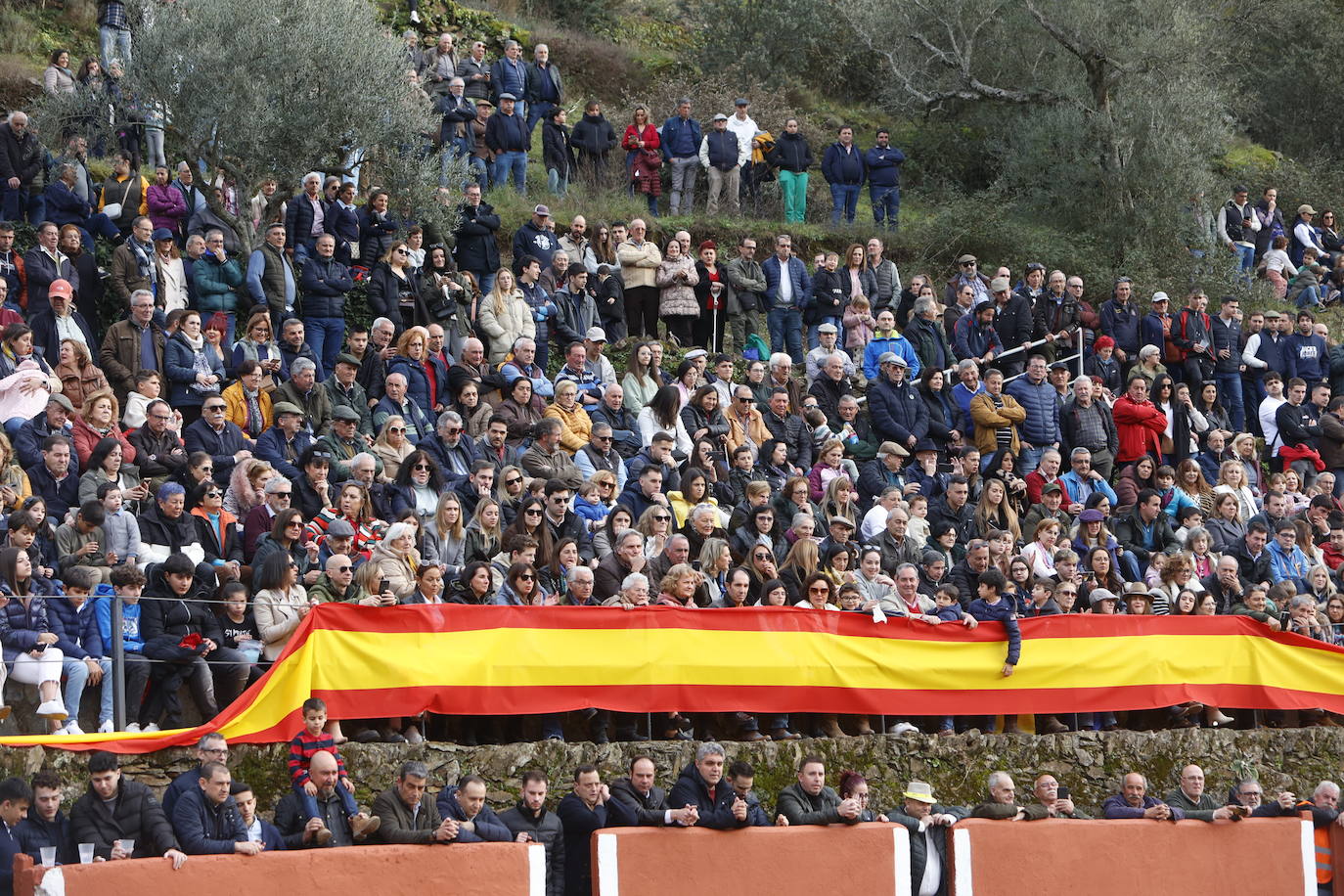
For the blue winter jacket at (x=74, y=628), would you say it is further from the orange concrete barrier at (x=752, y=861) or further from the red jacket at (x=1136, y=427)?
the red jacket at (x=1136, y=427)

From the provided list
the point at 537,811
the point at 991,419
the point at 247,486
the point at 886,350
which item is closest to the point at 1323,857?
the point at 537,811

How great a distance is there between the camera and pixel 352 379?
1681 centimetres

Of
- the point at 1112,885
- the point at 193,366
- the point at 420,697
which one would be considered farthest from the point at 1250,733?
the point at 193,366

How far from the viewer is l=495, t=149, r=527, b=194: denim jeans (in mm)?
24625

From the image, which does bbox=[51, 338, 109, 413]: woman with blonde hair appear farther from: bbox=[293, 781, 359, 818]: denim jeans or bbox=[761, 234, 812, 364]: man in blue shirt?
bbox=[761, 234, 812, 364]: man in blue shirt

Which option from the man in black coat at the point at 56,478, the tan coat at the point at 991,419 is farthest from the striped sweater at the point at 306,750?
the tan coat at the point at 991,419

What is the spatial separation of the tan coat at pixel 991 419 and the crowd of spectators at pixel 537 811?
5.71m

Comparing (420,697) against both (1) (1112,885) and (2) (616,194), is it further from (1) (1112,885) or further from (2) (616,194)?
(2) (616,194)

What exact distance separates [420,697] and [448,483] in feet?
9.96

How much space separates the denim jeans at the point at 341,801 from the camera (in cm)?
1146

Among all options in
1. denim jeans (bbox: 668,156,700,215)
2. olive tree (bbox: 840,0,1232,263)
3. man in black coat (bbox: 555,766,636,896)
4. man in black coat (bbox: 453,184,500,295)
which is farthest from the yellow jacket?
olive tree (bbox: 840,0,1232,263)

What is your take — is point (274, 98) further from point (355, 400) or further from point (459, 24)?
point (459, 24)

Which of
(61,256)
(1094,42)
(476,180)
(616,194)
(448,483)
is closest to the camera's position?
(448,483)

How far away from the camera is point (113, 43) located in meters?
22.4
